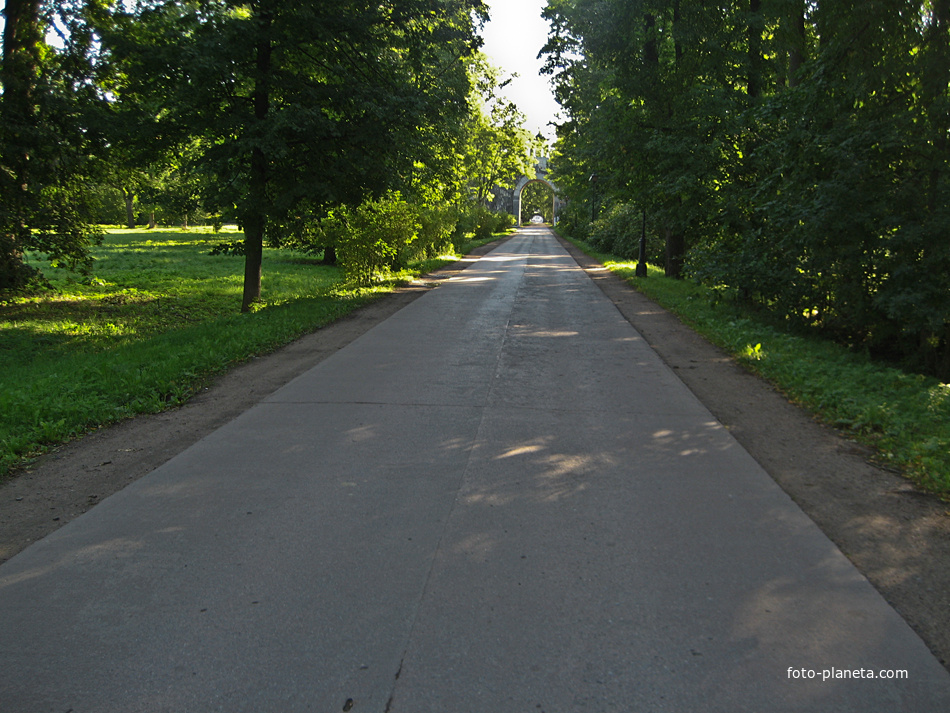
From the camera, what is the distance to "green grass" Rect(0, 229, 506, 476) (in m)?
6.65

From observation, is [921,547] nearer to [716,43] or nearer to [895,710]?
[895,710]

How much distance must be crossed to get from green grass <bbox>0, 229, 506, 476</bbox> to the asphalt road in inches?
71.8

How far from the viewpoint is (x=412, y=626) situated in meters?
3.17

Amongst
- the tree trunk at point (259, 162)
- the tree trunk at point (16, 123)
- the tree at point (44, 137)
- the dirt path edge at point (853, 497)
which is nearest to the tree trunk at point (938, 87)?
the dirt path edge at point (853, 497)

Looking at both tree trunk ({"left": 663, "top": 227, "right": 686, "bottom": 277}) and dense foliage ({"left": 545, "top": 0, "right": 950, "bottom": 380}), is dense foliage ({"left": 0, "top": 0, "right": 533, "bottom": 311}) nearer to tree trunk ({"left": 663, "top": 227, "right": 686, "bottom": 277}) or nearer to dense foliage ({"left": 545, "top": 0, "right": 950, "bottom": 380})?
dense foliage ({"left": 545, "top": 0, "right": 950, "bottom": 380})

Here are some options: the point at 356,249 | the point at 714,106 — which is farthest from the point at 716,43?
the point at 356,249

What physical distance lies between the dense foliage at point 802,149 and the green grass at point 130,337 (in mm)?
8497

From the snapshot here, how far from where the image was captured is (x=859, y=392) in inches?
294

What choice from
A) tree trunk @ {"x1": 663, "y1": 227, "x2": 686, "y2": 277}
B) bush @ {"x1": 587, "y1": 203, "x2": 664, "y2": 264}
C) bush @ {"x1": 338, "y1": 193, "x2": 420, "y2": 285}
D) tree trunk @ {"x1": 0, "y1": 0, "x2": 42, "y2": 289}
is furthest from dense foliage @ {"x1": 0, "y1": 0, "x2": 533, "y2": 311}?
bush @ {"x1": 587, "y1": 203, "x2": 664, "y2": 264}

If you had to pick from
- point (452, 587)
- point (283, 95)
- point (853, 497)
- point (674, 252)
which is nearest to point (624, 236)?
point (674, 252)

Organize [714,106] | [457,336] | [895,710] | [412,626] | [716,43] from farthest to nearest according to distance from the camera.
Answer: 1. [716,43]
2. [714,106]
3. [457,336]
4. [412,626]
5. [895,710]

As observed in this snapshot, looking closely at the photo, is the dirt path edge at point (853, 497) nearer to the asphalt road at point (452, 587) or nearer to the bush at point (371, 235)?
the asphalt road at point (452, 587)

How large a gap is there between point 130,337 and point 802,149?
12670mm

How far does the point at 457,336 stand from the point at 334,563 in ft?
25.4
